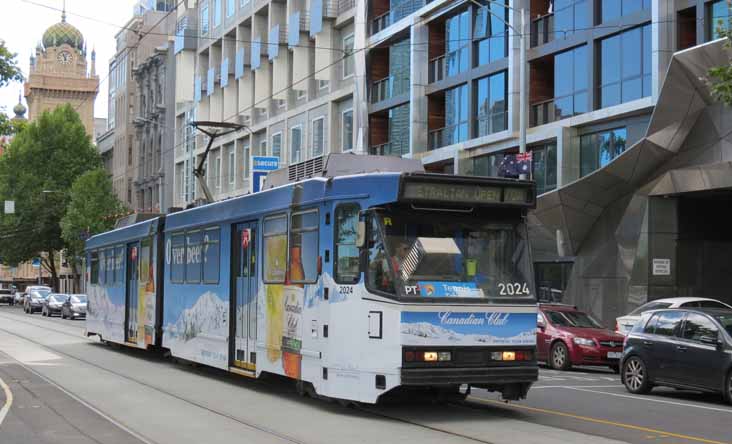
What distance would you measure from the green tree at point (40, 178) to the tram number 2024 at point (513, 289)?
244ft

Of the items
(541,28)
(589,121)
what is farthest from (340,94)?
(589,121)

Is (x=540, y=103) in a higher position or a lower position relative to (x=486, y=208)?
higher

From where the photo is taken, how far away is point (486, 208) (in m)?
13.0

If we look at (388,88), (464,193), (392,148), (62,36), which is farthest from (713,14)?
(62,36)

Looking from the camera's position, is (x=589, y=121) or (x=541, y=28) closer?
(x=589, y=121)

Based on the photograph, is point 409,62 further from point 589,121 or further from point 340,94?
point 589,121

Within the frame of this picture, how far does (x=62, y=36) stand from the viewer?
151000 millimetres

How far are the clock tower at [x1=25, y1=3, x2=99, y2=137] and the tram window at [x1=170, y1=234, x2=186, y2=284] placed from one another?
12367 centimetres

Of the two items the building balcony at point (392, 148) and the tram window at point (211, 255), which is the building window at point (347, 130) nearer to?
the building balcony at point (392, 148)

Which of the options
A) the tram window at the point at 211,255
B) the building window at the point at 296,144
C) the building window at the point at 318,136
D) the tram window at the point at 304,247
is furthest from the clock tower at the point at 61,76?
the tram window at the point at 304,247

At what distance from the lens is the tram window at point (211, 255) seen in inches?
704

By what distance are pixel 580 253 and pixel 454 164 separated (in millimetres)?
6627

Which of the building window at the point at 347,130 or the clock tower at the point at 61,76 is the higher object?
the clock tower at the point at 61,76

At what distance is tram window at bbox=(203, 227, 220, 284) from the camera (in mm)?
17875
